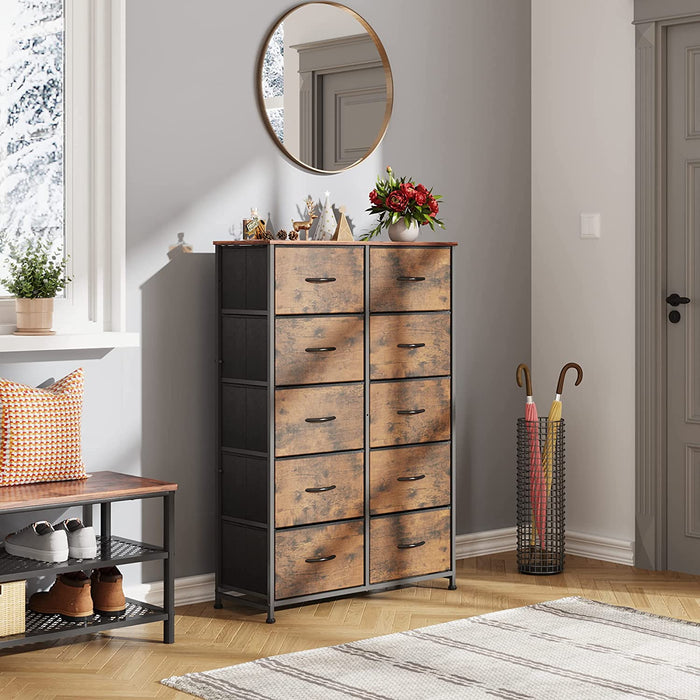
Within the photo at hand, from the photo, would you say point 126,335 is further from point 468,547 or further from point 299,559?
point 468,547

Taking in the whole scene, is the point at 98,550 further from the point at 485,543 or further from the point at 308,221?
the point at 485,543

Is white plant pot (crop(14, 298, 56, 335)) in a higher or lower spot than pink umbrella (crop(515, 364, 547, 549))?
higher

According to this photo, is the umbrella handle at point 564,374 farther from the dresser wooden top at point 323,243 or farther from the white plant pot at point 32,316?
the white plant pot at point 32,316

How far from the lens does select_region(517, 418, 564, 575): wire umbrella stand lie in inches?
187

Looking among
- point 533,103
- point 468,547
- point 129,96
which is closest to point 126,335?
point 129,96

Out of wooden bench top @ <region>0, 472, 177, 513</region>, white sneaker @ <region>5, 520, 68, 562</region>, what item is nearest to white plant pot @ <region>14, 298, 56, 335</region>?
wooden bench top @ <region>0, 472, 177, 513</region>

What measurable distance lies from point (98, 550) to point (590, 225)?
2509 millimetres

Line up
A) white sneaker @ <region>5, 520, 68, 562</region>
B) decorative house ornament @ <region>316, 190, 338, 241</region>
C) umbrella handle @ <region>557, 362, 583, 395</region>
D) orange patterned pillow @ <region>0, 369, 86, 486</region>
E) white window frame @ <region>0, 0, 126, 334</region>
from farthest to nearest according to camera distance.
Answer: umbrella handle @ <region>557, 362, 583, 395</region>, decorative house ornament @ <region>316, 190, 338, 241</region>, white window frame @ <region>0, 0, 126, 334</region>, orange patterned pillow @ <region>0, 369, 86, 486</region>, white sneaker @ <region>5, 520, 68, 562</region>

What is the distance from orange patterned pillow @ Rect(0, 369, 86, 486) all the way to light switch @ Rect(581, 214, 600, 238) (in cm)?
231

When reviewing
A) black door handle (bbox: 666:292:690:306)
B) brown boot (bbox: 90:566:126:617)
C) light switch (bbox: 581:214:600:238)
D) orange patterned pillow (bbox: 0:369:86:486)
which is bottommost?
brown boot (bbox: 90:566:126:617)

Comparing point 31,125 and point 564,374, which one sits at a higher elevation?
point 31,125

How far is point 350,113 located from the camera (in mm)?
4613

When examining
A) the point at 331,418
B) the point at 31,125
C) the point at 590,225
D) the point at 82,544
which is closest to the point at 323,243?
the point at 331,418

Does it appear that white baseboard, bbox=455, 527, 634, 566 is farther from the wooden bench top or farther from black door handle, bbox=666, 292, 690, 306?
the wooden bench top
